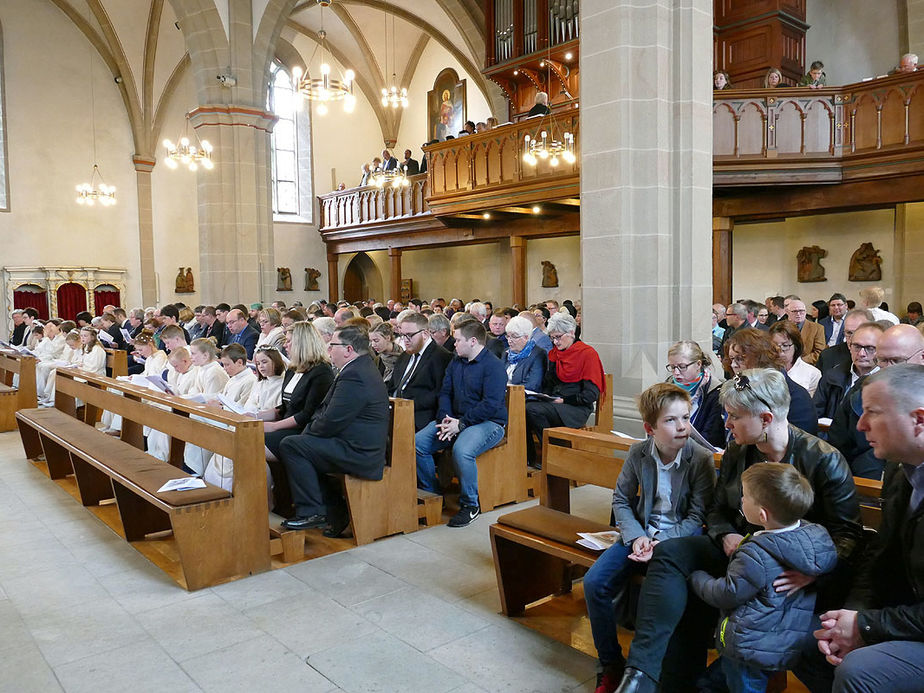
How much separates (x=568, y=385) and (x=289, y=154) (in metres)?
17.4

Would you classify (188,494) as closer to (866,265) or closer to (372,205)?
(866,265)

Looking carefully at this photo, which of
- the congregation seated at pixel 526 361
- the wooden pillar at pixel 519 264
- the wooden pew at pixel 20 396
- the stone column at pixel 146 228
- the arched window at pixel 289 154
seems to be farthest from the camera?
the arched window at pixel 289 154

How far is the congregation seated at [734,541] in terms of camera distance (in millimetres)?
2434

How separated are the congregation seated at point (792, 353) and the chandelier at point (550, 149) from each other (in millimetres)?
6843

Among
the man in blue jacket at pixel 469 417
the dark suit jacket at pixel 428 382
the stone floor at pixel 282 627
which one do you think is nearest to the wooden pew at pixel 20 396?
the stone floor at pixel 282 627

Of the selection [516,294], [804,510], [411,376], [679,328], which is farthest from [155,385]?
[516,294]

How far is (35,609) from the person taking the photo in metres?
3.64

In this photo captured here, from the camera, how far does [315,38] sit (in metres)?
20.5

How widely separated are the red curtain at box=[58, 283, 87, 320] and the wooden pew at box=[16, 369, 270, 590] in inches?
587

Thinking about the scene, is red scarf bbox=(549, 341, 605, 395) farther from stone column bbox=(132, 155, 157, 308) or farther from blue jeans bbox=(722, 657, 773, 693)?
stone column bbox=(132, 155, 157, 308)

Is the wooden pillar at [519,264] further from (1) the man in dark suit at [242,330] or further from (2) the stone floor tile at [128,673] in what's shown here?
(2) the stone floor tile at [128,673]

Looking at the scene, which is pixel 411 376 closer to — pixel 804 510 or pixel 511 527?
pixel 511 527

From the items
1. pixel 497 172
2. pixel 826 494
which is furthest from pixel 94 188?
pixel 826 494

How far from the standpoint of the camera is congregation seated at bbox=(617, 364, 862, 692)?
2434 millimetres
